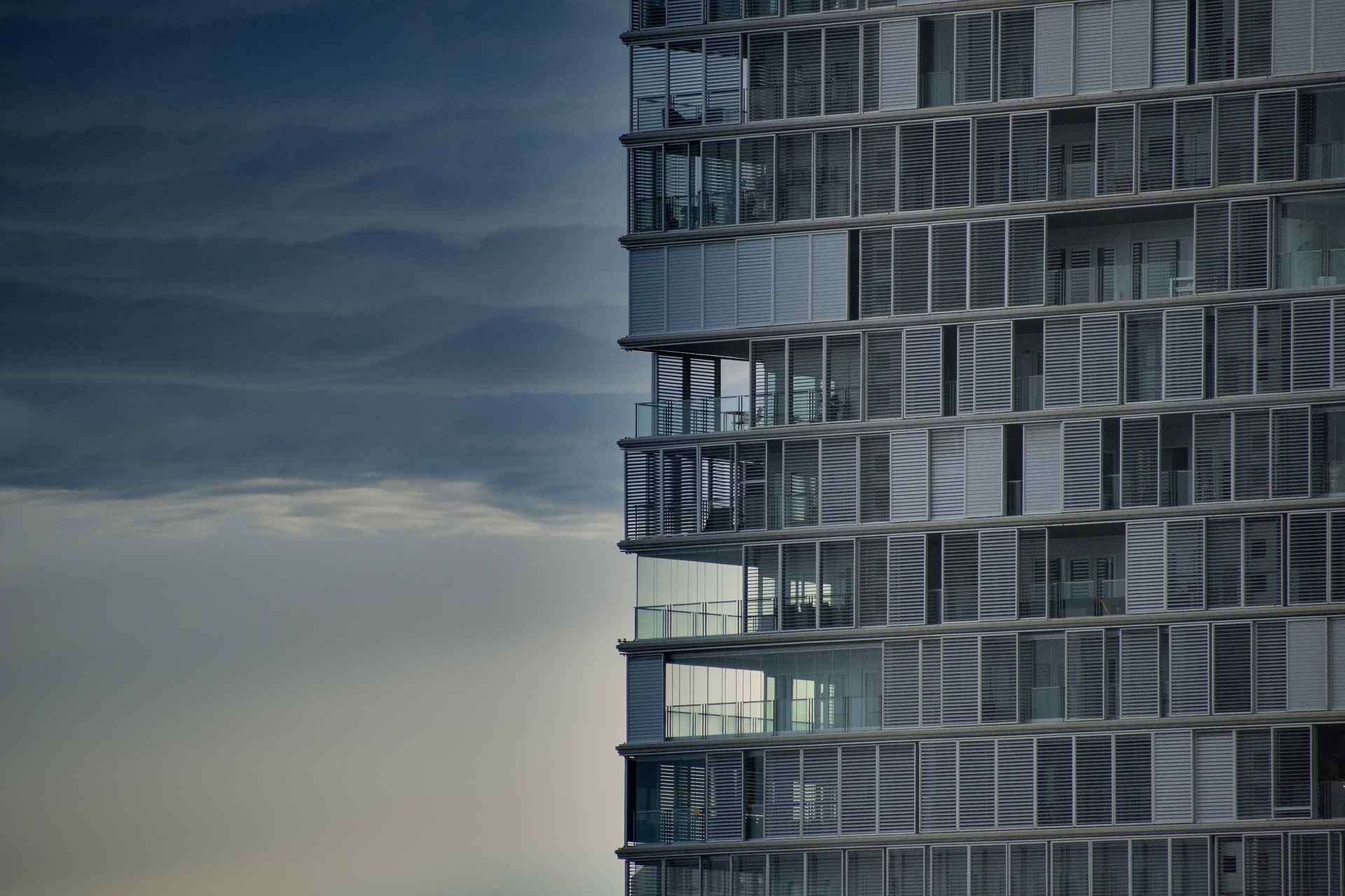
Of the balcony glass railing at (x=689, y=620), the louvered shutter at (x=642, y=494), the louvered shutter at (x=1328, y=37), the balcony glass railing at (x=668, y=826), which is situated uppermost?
the louvered shutter at (x=1328, y=37)

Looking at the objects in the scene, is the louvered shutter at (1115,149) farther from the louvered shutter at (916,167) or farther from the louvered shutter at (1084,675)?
the louvered shutter at (1084,675)

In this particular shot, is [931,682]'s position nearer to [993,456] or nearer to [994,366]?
[993,456]

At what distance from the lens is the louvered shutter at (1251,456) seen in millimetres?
86562

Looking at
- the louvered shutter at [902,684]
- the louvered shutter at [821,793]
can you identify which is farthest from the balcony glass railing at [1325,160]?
the louvered shutter at [821,793]

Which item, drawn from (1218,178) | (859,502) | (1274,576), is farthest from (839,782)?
(1218,178)

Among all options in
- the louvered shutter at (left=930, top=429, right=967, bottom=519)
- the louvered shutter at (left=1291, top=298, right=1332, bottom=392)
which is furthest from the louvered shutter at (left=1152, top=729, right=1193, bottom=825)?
the louvered shutter at (left=1291, top=298, right=1332, bottom=392)

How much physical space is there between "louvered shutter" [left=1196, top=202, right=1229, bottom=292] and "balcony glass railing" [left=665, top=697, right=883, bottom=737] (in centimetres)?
1735

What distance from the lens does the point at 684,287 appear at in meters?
92.6

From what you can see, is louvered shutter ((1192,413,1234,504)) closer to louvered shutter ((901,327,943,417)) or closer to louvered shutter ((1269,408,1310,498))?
louvered shutter ((1269,408,1310,498))

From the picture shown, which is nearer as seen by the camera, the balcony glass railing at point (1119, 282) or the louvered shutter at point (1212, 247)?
the louvered shutter at point (1212, 247)

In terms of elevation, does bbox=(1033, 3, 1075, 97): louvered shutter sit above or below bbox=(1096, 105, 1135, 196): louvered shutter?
above

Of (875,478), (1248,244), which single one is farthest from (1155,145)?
(875,478)

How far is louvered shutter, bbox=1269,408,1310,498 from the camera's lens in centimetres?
8638

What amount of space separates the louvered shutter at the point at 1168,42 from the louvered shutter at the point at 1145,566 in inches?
574
